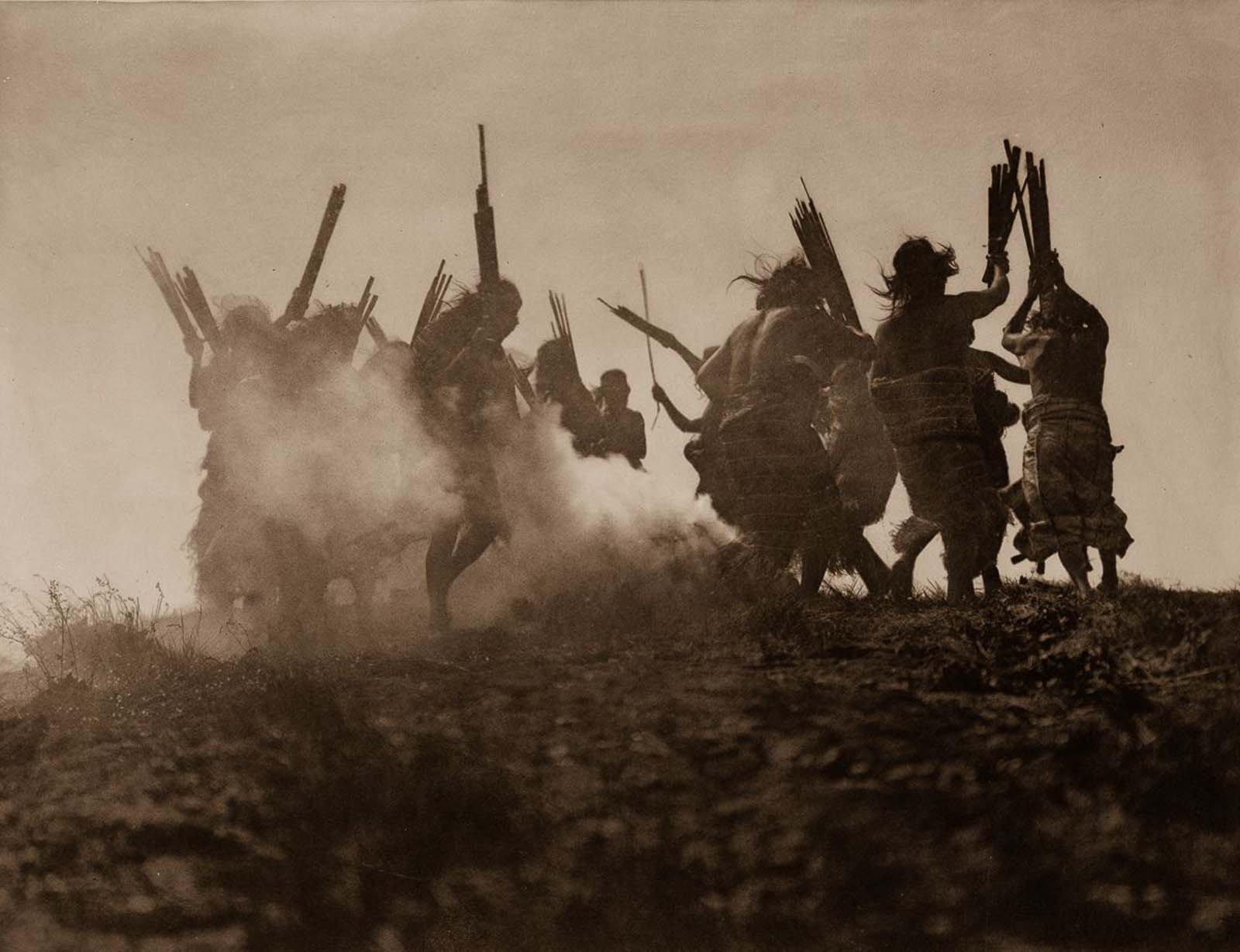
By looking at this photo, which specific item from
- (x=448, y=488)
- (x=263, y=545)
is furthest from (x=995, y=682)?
(x=263, y=545)

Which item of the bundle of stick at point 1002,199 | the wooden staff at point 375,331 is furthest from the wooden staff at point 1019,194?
the wooden staff at point 375,331

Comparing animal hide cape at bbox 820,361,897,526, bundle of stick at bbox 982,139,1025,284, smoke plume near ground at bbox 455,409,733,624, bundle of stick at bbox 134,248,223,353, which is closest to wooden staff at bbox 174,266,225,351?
bundle of stick at bbox 134,248,223,353

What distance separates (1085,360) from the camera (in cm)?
941

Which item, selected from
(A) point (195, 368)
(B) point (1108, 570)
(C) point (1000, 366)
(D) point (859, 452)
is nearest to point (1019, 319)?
(C) point (1000, 366)

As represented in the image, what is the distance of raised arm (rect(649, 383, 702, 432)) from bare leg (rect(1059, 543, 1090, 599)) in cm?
409

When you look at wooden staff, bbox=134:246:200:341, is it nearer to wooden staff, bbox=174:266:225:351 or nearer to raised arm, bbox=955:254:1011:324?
wooden staff, bbox=174:266:225:351

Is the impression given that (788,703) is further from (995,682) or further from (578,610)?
(578,610)

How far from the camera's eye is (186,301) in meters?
12.1

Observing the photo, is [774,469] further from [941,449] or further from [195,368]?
[195,368]

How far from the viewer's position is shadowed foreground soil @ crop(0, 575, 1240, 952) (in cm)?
661

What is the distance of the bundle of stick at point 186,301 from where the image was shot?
38.6 feet

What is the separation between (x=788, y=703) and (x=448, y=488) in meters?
3.40

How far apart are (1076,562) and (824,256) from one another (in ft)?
10.5

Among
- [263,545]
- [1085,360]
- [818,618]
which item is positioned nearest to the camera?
[818,618]
